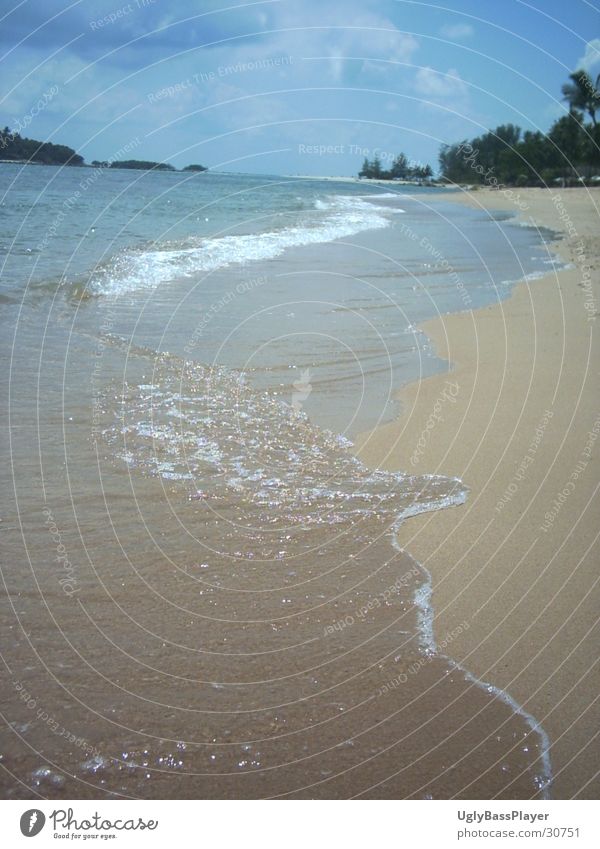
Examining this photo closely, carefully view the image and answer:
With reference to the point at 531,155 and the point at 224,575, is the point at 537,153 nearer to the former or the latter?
the point at 531,155

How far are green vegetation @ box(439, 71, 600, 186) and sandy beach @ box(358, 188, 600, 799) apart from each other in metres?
2.70

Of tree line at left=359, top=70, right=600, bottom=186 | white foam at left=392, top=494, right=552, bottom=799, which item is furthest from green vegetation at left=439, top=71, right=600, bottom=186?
white foam at left=392, top=494, right=552, bottom=799

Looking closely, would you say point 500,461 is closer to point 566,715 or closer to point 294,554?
point 294,554

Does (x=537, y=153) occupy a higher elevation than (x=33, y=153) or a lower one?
higher

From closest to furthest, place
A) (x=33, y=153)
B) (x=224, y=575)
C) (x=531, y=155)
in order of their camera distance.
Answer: (x=224, y=575)
(x=33, y=153)
(x=531, y=155)

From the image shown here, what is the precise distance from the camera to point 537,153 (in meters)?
23.8

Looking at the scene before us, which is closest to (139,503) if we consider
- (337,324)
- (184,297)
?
(337,324)

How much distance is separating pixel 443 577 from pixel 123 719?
1.54 m

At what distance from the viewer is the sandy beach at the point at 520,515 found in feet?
9.71

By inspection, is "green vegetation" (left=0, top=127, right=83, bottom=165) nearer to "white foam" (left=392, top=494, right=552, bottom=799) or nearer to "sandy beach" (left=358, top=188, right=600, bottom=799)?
A: "sandy beach" (left=358, top=188, right=600, bottom=799)

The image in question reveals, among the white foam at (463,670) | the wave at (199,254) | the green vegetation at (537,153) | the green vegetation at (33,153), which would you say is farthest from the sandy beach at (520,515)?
the green vegetation at (33,153)

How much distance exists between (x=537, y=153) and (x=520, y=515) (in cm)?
2221

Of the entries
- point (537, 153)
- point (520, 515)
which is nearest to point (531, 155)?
point (537, 153)

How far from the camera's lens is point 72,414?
18.1 ft
